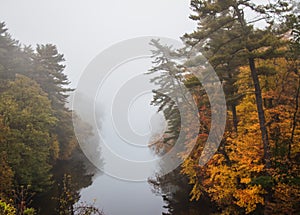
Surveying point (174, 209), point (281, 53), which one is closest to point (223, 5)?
point (281, 53)

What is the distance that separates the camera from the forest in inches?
551

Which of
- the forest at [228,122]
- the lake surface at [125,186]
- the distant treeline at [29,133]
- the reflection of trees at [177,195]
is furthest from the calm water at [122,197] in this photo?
the distant treeline at [29,133]

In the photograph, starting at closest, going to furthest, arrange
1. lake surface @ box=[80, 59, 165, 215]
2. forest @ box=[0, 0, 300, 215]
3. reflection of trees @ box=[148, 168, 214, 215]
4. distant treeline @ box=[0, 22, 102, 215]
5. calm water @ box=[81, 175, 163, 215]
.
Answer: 1. forest @ box=[0, 0, 300, 215]
2. distant treeline @ box=[0, 22, 102, 215]
3. reflection of trees @ box=[148, 168, 214, 215]
4. calm water @ box=[81, 175, 163, 215]
5. lake surface @ box=[80, 59, 165, 215]

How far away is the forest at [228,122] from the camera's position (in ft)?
45.9

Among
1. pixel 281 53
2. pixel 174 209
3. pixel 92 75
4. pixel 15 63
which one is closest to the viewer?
pixel 281 53

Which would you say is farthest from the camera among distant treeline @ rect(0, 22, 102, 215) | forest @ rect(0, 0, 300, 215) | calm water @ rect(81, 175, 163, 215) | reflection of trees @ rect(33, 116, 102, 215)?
calm water @ rect(81, 175, 163, 215)

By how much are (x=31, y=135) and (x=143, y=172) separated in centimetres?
1756

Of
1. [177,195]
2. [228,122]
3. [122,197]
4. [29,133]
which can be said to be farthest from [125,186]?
[228,122]

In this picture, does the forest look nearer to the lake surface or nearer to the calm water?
the calm water

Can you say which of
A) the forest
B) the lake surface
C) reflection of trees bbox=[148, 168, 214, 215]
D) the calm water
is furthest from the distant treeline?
reflection of trees bbox=[148, 168, 214, 215]

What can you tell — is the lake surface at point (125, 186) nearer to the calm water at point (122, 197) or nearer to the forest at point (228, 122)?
the calm water at point (122, 197)

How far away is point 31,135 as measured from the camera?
23.4 metres

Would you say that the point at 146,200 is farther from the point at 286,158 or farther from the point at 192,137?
the point at 286,158

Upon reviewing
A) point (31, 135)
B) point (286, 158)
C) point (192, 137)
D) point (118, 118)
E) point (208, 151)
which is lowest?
point (286, 158)
